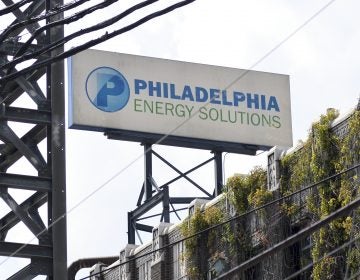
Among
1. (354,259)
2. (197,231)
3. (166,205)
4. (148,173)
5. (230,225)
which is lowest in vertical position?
(354,259)

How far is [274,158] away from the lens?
27.3 m

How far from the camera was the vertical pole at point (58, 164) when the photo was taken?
15594 millimetres

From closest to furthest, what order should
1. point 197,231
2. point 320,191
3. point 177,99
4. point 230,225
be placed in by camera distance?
point 320,191
point 230,225
point 197,231
point 177,99

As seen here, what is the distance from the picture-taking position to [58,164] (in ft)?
52.3

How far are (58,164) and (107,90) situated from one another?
23461 millimetres

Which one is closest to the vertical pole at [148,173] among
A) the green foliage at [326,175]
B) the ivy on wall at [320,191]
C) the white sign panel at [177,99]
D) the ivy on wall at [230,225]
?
the white sign panel at [177,99]

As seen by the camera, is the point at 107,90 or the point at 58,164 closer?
the point at 58,164

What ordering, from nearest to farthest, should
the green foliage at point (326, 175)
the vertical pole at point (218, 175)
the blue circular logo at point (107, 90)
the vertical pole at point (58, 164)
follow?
1. the vertical pole at point (58, 164)
2. the green foliage at point (326, 175)
3. the vertical pole at point (218, 175)
4. the blue circular logo at point (107, 90)

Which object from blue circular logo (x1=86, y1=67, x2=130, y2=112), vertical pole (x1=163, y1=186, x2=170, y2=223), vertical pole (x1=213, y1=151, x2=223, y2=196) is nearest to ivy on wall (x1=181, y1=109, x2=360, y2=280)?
vertical pole (x1=163, y1=186, x2=170, y2=223)

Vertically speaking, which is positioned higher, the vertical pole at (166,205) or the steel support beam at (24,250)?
the vertical pole at (166,205)

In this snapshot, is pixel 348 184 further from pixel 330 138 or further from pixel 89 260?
pixel 89 260

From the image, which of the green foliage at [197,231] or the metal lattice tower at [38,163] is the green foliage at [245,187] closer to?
the green foliage at [197,231]

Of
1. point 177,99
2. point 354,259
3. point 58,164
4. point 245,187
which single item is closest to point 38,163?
point 58,164

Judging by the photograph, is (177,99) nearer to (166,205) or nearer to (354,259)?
(166,205)
